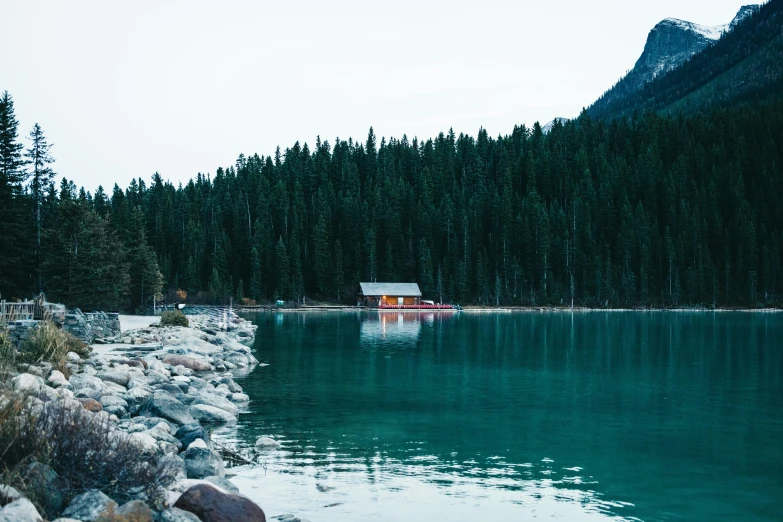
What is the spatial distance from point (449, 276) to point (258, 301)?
3230cm

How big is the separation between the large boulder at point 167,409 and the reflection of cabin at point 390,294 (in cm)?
9278

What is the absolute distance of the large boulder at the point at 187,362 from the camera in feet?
98.3

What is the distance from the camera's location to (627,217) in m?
132

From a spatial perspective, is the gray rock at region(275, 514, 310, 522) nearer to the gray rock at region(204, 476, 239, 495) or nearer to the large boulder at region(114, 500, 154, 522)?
the gray rock at region(204, 476, 239, 495)

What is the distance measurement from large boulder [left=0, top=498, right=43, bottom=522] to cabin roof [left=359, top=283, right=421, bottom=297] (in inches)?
4080

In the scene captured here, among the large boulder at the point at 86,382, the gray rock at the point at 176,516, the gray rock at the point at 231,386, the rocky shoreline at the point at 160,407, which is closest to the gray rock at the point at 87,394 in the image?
the rocky shoreline at the point at 160,407

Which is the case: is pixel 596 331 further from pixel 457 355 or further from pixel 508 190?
pixel 508 190

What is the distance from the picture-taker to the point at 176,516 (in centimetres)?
945

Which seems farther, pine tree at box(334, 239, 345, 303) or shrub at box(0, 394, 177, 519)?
pine tree at box(334, 239, 345, 303)

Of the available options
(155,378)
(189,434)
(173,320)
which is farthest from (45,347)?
(173,320)

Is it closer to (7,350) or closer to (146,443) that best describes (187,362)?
(7,350)

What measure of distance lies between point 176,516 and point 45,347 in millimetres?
15379

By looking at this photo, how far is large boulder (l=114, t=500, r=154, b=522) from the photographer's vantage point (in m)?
8.73

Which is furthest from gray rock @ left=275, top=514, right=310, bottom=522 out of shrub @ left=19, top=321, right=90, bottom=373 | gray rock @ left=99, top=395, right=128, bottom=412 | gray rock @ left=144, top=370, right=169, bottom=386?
gray rock @ left=144, top=370, right=169, bottom=386
